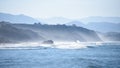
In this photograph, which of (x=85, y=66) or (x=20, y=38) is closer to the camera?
(x=85, y=66)

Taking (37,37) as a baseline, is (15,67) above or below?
above

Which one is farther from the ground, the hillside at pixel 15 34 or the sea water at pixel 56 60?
the sea water at pixel 56 60

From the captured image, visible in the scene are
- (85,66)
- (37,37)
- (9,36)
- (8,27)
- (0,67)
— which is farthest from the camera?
(37,37)

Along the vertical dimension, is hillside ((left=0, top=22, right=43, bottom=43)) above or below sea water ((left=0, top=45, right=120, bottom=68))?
below

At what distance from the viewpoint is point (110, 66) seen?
5200cm

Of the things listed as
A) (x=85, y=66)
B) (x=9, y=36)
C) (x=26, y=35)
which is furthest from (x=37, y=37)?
(x=85, y=66)

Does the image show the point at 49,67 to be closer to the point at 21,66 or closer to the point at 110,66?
the point at 21,66

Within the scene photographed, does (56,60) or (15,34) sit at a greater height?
(56,60)

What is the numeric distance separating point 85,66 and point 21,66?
11.9m

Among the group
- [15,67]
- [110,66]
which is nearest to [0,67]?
[15,67]

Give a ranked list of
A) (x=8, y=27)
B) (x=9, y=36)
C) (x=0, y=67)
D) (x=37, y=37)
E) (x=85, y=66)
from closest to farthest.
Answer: (x=0, y=67) < (x=85, y=66) < (x=9, y=36) < (x=8, y=27) < (x=37, y=37)

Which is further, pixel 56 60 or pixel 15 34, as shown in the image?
pixel 15 34

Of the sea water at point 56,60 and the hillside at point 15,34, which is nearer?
the sea water at point 56,60

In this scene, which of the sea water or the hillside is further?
the hillside
